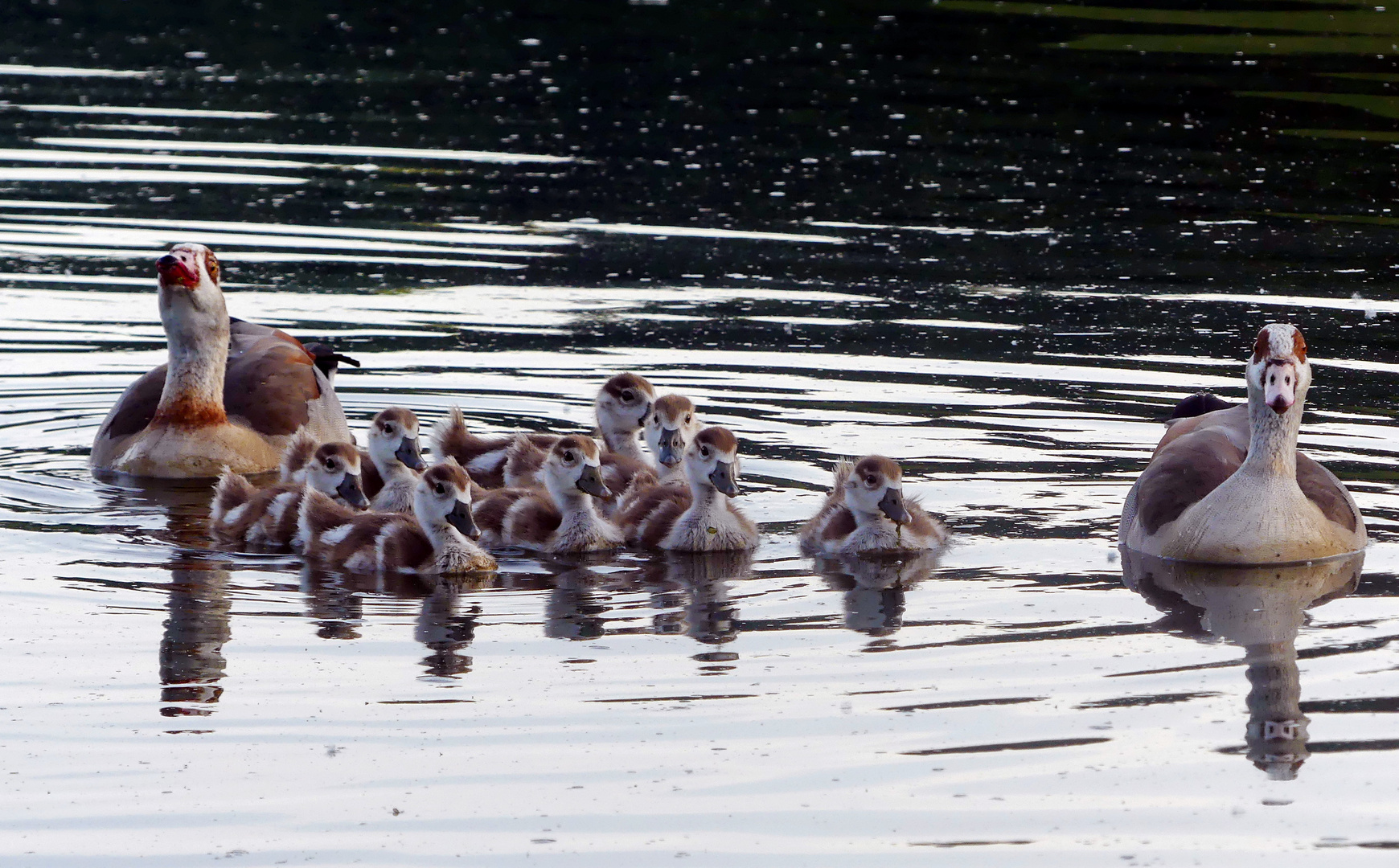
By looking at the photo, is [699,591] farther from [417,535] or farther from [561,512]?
[417,535]

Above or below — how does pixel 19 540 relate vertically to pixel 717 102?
below

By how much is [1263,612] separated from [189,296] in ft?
22.3

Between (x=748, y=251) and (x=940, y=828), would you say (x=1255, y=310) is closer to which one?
(x=748, y=251)

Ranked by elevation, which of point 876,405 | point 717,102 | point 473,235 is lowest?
point 876,405

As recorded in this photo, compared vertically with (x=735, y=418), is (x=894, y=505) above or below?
below

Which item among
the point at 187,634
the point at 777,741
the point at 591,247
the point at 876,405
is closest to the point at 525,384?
the point at 876,405

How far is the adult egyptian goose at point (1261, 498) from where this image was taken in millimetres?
9758

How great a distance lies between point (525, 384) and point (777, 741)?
719cm

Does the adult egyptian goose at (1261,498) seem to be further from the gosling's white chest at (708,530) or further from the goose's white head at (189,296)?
the goose's white head at (189,296)

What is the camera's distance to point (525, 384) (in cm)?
1417

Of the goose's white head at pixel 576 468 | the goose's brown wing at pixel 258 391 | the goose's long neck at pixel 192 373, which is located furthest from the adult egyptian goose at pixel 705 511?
the goose's long neck at pixel 192 373

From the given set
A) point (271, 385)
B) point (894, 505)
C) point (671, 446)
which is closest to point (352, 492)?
point (671, 446)

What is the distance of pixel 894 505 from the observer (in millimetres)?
10086

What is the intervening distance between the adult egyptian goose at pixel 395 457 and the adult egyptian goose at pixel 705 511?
1338 millimetres
